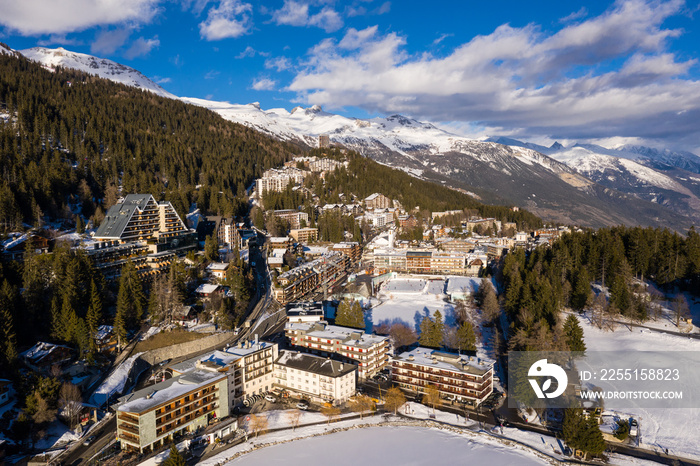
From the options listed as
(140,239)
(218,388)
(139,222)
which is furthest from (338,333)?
(139,222)

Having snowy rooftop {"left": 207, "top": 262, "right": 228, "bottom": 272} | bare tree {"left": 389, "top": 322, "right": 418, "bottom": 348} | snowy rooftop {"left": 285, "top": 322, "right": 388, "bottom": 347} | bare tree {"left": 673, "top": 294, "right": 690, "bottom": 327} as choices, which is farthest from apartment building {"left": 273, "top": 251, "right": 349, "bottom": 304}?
bare tree {"left": 673, "top": 294, "right": 690, "bottom": 327}

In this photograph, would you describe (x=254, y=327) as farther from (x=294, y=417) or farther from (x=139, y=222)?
(x=139, y=222)

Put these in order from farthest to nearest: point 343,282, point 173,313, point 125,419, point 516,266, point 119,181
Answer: point 119,181 < point 343,282 < point 516,266 < point 173,313 < point 125,419

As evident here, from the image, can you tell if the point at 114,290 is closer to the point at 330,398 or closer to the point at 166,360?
the point at 166,360

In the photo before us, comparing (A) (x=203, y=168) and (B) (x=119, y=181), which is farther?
(A) (x=203, y=168)

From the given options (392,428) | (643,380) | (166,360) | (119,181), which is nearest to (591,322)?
(643,380)

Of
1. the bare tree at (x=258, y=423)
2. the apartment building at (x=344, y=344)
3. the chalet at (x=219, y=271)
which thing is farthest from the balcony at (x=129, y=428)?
the chalet at (x=219, y=271)
